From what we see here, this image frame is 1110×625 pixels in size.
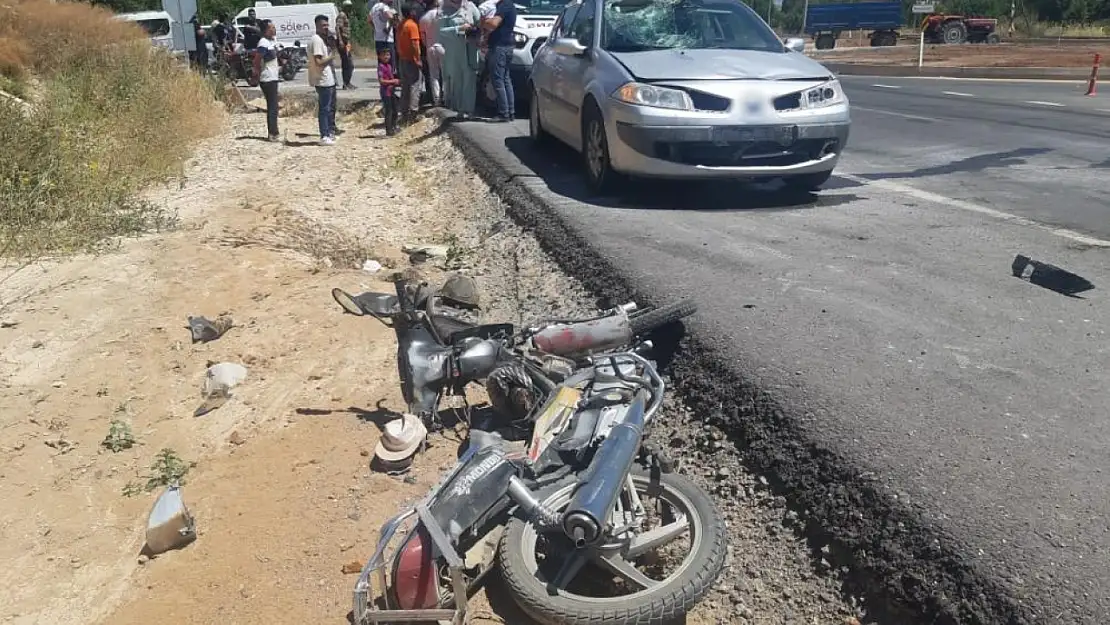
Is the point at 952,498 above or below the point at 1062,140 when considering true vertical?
below

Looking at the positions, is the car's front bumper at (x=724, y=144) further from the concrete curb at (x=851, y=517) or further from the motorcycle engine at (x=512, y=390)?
the motorcycle engine at (x=512, y=390)

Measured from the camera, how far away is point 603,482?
→ 2764 mm

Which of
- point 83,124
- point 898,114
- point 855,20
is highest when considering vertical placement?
point 855,20

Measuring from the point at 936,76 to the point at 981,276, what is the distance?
77.0 feet

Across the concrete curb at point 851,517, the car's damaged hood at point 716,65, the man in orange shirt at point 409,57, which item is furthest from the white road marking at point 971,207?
the man in orange shirt at point 409,57

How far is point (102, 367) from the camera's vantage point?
5324mm

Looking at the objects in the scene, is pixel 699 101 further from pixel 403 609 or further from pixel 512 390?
pixel 403 609

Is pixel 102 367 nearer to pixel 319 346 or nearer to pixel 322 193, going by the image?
pixel 319 346

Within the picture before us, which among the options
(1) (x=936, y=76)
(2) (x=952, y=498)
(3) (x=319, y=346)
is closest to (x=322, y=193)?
(3) (x=319, y=346)

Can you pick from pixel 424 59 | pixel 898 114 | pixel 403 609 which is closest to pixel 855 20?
pixel 898 114

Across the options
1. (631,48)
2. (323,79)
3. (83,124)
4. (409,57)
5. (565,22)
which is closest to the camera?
(631,48)

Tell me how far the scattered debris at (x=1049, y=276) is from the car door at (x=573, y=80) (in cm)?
399

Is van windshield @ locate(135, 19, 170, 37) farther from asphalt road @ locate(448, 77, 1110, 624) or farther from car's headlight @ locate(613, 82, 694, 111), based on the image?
car's headlight @ locate(613, 82, 694, 111)

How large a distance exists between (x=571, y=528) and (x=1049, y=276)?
3595 mm
